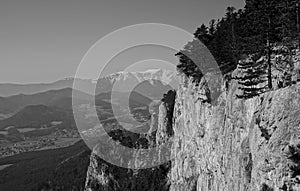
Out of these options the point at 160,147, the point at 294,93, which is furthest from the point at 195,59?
the point at 160,147

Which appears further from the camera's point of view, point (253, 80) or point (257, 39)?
point (257, 39)

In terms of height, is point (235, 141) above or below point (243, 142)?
below

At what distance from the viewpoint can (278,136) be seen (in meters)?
28.7

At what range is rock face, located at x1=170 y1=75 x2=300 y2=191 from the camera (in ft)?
90.5

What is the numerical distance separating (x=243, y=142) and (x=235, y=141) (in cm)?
428

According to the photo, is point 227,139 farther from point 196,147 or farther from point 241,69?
point 196,147

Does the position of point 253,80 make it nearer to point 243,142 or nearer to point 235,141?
point 243,142

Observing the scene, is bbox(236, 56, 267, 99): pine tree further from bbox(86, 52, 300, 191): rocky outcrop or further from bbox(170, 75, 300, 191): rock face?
bbox(170, 75, 300, 191): rock face

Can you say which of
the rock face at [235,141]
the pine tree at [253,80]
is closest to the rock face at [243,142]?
the rock face at [235,141]

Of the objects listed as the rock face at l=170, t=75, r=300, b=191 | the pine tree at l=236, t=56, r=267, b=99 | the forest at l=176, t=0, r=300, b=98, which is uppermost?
the forest at l=176, t=0, r=300, b=98

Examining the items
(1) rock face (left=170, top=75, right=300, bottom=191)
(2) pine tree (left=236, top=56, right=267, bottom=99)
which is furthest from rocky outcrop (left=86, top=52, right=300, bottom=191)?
(2) pine tree (left=236, top=56, right=267, bottom=99)

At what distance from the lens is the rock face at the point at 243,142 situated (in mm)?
27578

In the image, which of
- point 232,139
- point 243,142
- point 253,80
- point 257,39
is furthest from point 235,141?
point 257,39

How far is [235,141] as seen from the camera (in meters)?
42.2
